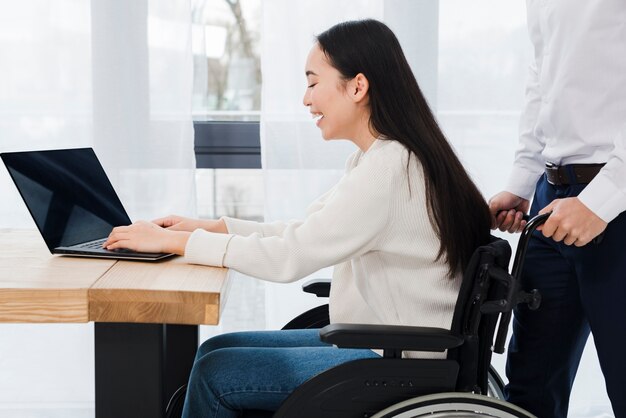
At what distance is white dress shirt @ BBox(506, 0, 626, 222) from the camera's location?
4.63 ft

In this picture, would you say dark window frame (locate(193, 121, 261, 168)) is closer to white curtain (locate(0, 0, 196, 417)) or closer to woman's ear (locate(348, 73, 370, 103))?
white curtain (locate(0, 0, 196, 417))

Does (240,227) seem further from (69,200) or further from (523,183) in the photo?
(523,183)

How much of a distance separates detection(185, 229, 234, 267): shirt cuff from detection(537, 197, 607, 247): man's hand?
542 millimetres

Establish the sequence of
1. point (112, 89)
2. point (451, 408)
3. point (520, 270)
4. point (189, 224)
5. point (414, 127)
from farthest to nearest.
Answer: point (112, 89) < point (189, 224) < point (414, 127) < point (520, 270) < point (451, 408)

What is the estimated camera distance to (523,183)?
5.84 feet

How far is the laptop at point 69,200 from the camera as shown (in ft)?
5.04

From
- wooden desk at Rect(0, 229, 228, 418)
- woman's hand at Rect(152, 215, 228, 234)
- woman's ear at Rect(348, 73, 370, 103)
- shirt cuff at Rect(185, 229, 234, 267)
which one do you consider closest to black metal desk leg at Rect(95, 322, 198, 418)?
wooden desk at Rect(0, 229, 228, 418)

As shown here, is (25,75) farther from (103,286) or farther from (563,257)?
(563,257)

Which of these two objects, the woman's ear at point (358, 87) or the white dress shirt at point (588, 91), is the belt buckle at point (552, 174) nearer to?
the white dress shirt at point (588, 91)

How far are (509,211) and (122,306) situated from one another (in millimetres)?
853

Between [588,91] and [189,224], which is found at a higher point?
[588,91]

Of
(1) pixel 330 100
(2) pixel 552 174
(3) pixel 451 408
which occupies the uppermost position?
(1) pixel 330 100

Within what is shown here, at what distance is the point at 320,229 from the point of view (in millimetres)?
1409

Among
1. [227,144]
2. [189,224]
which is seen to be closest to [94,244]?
[189,224]
